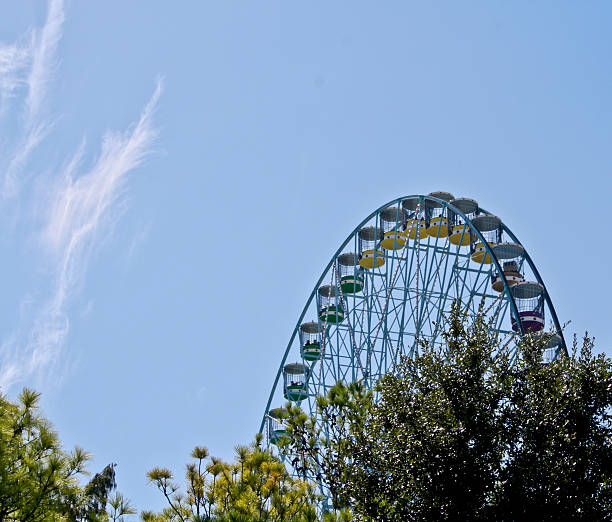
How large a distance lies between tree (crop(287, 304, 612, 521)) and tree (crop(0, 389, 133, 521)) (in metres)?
2.81

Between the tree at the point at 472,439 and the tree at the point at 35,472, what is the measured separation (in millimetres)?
2813

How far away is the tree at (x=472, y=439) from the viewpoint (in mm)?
8828

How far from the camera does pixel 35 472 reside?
6938 mm

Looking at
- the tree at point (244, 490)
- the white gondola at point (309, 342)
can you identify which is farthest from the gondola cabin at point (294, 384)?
the tree at point (244, 490)

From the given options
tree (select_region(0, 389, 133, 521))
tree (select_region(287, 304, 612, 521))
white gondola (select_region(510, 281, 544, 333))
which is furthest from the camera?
white gondola (select_region(510, 281, 544, 333))

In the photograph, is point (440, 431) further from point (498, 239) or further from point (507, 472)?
point (498, 239)

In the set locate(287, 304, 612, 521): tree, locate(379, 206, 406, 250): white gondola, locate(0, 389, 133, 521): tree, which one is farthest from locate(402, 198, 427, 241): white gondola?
locate(0, 389, 133, 521): tree

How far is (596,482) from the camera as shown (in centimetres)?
898

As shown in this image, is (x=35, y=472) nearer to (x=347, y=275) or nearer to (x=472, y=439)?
(x=472, y=439)

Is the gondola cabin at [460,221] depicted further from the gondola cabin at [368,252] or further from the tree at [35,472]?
the tree at [35,472]

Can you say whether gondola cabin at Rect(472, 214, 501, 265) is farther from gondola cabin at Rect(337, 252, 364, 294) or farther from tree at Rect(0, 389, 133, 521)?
tree at Rect(0, 389, 133, 521)

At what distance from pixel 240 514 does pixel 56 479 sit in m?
1.73

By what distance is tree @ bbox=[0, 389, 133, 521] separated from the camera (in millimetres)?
6785

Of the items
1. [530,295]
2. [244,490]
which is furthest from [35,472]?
[530,295]
